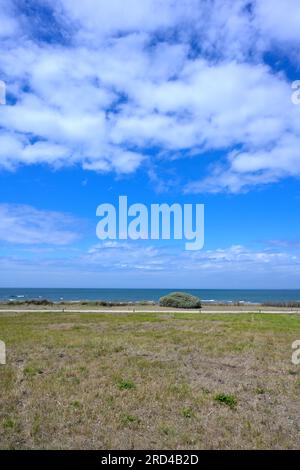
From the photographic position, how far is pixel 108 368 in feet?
46.2

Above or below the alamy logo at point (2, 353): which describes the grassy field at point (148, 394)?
below

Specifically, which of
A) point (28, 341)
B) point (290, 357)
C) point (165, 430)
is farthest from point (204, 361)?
point (28, 341)

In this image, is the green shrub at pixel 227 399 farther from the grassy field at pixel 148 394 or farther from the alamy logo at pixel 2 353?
the alamy logo at pixel 2 353

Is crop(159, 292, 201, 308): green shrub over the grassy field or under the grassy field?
over

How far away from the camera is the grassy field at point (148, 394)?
27.8 ft

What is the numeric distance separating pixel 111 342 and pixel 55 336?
3.69 meters

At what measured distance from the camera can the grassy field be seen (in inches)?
334

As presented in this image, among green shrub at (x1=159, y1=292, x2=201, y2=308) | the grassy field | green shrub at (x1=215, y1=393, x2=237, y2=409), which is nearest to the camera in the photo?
the grassy field

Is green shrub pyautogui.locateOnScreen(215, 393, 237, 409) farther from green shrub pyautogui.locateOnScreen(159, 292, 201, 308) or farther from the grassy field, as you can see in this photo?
green shrub pyautogui.locateOnScreen(159, 292, 201, 308)

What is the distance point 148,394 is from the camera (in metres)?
11.2

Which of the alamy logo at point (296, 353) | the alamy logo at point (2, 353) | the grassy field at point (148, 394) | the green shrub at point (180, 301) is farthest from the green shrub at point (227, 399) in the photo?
the green shrub at point (180, 301)

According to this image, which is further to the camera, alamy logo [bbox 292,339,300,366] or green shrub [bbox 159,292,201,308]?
green shrub [bbox 159,292,201,308]

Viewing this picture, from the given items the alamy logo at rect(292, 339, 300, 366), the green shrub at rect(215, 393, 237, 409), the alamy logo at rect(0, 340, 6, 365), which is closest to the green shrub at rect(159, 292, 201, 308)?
the alamy logo at rect(292, 339, 300, 366)
